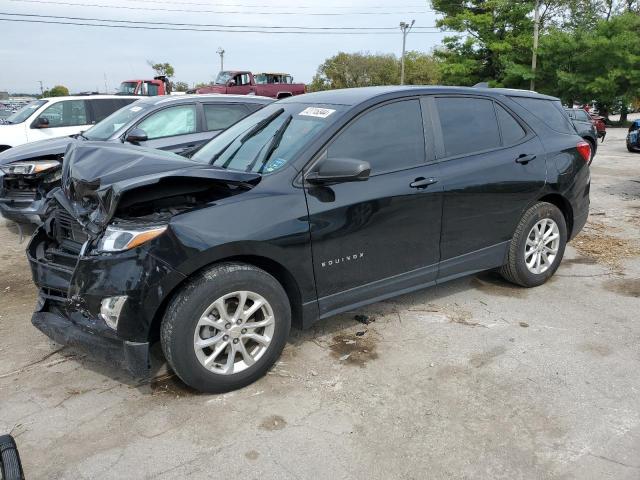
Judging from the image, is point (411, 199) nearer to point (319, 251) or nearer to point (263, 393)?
point (319, 251)

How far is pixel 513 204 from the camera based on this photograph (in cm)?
430

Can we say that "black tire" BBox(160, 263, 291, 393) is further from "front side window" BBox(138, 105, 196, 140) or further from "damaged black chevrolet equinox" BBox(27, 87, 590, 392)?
"front side window" BBox(138, 105, 196, 140)

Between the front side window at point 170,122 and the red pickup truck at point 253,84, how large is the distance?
15.9 m

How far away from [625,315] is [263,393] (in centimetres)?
297

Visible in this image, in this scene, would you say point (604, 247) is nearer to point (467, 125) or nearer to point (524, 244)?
point (524, 244)

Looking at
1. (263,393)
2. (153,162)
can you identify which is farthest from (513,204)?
(153,162)

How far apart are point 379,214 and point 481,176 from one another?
1.05 metres

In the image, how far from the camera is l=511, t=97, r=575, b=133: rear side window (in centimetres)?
461

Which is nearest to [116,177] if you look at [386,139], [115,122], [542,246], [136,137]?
[386,139]

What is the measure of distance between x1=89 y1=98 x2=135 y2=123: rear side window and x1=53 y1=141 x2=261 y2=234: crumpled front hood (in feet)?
22.2

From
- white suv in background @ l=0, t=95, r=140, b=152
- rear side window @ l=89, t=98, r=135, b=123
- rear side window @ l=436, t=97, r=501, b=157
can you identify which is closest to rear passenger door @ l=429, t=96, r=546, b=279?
rear side window @ l=436, t=97, r=501, b=157

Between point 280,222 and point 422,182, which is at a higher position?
point 422,182

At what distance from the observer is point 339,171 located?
3158mm

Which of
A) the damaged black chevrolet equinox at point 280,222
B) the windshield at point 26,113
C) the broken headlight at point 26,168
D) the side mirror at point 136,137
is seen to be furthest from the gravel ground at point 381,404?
the windshield at point 26,113
